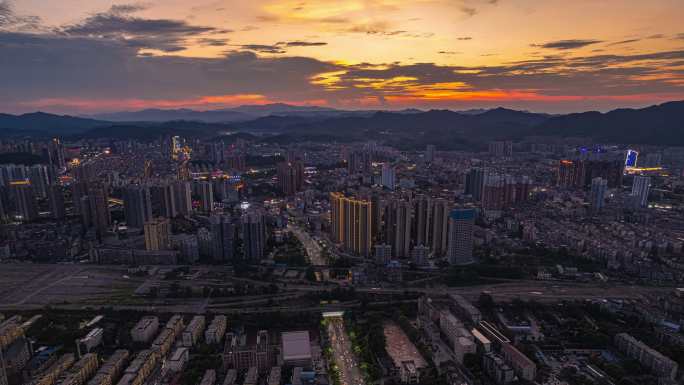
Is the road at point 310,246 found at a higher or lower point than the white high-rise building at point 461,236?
lower

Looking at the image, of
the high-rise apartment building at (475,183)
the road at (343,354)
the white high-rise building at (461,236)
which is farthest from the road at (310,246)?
the high-rise apartment building at (475,183)

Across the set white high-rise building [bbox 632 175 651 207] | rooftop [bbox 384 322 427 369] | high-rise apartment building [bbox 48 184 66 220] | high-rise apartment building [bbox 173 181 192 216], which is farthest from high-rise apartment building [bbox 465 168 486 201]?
high-rise apartment building [bbox 48 184 66 220]

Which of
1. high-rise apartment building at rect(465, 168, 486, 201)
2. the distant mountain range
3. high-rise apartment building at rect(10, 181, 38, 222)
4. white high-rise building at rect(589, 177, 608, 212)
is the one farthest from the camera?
the distant mountain range

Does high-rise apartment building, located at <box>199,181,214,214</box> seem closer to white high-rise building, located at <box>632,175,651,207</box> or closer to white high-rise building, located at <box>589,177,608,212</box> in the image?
white high-rise building, located at <box>589,177,608,212</box>

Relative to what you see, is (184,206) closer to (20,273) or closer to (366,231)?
(20,273)

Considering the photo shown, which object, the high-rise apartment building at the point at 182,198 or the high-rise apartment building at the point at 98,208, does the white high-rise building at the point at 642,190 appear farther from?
the high-rise apartment building at the point at 98,208

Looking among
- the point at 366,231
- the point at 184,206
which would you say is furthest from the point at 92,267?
the point at 366,231
